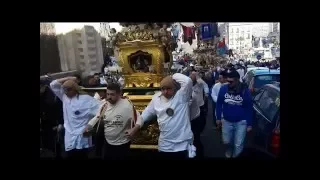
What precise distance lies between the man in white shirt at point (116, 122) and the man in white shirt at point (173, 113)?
0.10m

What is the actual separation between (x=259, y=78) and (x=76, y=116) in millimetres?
1856

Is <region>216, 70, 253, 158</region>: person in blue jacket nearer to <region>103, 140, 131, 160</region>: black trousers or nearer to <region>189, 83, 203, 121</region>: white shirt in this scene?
<region>189, 83, 203, 121</region>: white shirt

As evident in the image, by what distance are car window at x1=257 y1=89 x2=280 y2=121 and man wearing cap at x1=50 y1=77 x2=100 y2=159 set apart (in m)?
1.63

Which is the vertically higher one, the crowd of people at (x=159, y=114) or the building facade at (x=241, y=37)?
the building facade at (x=241, y=37)

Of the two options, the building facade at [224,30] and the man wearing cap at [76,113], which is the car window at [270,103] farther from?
the man wearing cap at [76,113]

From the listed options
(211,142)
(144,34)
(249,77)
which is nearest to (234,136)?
(211,142)

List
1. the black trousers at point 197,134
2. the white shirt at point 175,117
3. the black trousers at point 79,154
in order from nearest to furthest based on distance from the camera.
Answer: the white shirt at point 175,117, the black trousers at point 197,134, the black trousers at point 79,154

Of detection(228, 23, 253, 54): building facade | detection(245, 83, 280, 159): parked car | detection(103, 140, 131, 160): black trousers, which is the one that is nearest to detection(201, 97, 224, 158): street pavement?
detection(245, 83, 280, 159): parked car

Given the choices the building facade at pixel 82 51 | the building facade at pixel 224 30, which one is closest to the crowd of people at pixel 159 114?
the building facade at pixel 82 51

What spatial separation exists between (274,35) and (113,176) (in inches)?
84.0

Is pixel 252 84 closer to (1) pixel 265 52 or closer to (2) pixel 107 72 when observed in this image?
(1) pixel 265 52

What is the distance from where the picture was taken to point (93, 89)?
4.51 m

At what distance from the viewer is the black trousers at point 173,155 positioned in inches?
176
